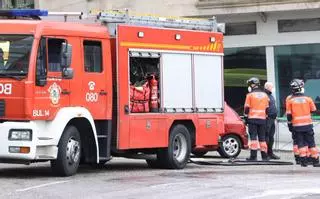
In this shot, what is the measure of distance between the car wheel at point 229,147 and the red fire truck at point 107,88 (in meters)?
2.37

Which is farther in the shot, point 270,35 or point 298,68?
point 270,35

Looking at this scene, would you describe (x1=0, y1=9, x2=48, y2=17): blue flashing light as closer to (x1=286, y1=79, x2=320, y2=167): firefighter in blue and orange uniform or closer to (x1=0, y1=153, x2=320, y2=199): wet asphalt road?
(x1=0, y1=153, x2=320, y2=199): wet asphalt road

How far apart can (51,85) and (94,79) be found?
1.01 metres

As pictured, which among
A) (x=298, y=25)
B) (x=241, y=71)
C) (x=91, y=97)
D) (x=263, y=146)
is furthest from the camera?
(x=241, y=71)

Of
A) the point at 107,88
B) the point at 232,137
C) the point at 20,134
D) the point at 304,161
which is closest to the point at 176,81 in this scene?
the point at 107,88

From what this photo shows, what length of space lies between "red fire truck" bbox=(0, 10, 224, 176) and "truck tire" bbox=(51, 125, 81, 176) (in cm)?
2

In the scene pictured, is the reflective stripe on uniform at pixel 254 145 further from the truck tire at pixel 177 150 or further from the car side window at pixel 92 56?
the car side window at pixel 92 56

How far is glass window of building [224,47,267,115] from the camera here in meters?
25.1

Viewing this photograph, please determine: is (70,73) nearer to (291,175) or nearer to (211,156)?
(291,175)

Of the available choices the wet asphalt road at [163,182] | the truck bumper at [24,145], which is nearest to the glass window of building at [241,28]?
the wet asphalt road at [163,182]

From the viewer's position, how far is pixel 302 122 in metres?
15.0

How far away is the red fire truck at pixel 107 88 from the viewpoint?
1139 cm

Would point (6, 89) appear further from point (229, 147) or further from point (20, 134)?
point (229, 147)

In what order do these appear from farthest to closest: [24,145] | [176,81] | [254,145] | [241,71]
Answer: [241,71], [254,145], [176,81], [24,145]
